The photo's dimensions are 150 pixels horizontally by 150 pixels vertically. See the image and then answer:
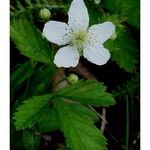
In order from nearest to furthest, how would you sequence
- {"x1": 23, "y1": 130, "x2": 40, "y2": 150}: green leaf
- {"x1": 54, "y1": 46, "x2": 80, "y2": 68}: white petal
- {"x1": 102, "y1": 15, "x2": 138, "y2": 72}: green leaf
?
{"x1": 54, "y1": 46, "x2": 80, "y2": 68}: white petal
{"x1": 23, "y1": 130, "x2": 40, "y2": 150}: green leaf
{"x1": 102, "y1": 15, "x2": 138, "y2": 72}: green leaf

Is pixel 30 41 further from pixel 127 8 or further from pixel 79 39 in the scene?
pixel 127 8

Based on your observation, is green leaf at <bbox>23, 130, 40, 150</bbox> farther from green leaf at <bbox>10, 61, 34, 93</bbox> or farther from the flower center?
the flower center

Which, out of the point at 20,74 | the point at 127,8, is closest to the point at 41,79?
the point at 20,74

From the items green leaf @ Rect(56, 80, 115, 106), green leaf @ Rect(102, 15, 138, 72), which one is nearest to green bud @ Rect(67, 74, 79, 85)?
green leaf @ Rect(56, 80, 115, 106)

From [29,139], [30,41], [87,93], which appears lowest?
[29,139]
